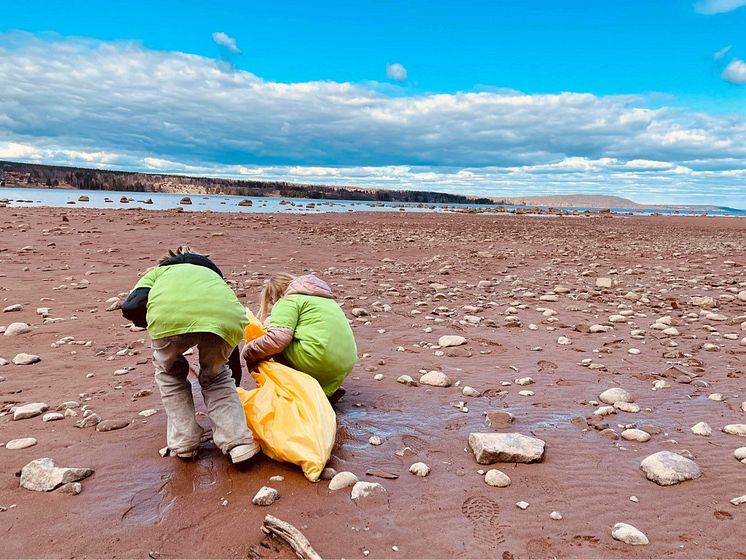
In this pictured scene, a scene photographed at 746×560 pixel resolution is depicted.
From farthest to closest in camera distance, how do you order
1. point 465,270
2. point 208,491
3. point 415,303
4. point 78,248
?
point 78,248 → point 465,270 → point 415,303 → point 208,491

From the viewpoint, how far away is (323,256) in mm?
17641

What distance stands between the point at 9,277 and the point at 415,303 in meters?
9.19

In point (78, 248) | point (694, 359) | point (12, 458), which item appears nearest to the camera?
point (12, 458)

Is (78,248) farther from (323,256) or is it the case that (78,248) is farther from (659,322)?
(659,322)

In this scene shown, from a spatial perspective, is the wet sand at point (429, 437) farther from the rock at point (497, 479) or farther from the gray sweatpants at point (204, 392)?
the gray sweatpants at point (204, 392)

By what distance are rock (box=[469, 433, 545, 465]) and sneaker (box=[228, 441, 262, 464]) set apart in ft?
6.19

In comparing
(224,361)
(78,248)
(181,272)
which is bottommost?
(78,248)

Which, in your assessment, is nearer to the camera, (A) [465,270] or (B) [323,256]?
(A) [465,270]

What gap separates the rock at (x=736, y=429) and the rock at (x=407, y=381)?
316cm

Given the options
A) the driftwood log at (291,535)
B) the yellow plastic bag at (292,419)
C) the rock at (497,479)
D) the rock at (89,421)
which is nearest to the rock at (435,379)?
the yellow plastic bag at (292,419)

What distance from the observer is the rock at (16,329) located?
7820 mm

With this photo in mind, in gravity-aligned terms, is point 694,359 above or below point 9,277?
above

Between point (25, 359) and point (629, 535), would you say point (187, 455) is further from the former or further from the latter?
point (25, 359)

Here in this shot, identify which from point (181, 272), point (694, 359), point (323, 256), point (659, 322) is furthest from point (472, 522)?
point (323, 256)
